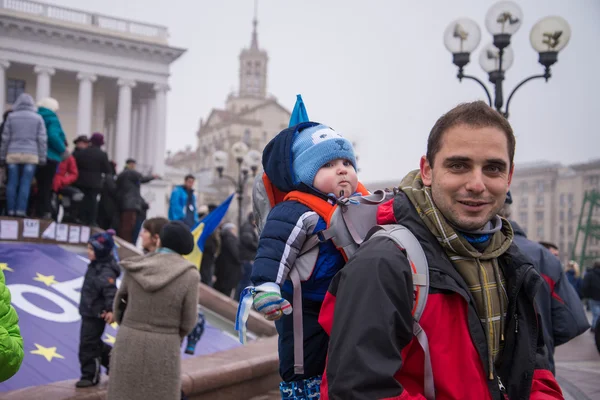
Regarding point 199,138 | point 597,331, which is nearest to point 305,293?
point 597,331

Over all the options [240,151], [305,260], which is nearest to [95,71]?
[240,151]

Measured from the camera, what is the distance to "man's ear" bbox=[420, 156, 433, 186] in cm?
211

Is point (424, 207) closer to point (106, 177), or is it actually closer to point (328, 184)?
point (328, 184)

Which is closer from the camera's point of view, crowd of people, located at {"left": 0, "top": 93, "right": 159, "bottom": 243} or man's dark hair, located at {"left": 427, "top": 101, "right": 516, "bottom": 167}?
man's dark hair, located at {"left": 427, "top": 101, "right": 516, "bottom": 167}

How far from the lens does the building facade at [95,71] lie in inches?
1774

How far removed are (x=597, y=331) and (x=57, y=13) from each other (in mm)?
49315

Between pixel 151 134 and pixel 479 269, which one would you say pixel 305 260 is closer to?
pixel 479 269

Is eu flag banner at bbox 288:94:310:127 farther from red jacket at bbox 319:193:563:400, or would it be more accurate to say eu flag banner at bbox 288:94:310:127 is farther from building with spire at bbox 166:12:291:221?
building with spire at bbox 166:12:291:221

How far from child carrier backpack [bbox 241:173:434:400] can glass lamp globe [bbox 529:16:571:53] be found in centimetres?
885

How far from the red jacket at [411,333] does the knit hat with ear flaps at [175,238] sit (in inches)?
132

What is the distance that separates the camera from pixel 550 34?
10906 mm

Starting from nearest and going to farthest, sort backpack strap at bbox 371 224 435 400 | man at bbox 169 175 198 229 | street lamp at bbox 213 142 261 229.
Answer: backpack strap at bbox 371 224 435 400 → man at bbox 169 175 198 229 → street lamp at bbox 213 142 261 229

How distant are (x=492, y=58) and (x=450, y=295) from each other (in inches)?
433

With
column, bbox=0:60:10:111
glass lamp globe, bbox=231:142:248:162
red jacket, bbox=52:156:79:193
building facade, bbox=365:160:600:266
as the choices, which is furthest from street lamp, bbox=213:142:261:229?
building facade, bbox=365:160:600:266
